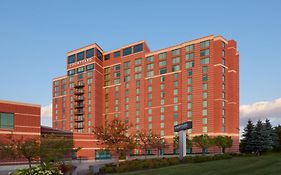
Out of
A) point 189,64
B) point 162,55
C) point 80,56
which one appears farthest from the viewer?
point 80,56

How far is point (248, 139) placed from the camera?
7400 centimetres

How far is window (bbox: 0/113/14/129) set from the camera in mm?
53828

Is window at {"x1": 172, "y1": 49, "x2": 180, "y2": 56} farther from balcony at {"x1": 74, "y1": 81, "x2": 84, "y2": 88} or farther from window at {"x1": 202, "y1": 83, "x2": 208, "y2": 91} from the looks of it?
balcony at {"x1": 74, "y1": 81, "x2": 84, "y2": 88}

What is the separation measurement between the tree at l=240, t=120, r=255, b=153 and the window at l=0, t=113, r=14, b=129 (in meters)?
48.3

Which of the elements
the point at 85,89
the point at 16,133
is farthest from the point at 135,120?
the point at 16,133

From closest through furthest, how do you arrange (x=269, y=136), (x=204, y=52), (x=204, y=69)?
(x=269, y=136), (x=204, y=69), (x=204, y=52)

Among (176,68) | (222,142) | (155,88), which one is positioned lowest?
(222,142)

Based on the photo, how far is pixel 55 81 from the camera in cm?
14350

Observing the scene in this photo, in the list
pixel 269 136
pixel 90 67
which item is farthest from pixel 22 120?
pixel 90 67

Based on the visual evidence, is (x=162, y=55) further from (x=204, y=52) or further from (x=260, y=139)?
(x=260, y=139)

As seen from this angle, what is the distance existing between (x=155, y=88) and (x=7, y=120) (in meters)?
63.6

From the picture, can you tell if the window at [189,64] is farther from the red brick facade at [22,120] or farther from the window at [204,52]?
the red brick facade at [22,120]

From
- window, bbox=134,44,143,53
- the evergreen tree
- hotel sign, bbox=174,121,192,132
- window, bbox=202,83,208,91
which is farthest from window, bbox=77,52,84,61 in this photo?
hotel sign, bbox=174,121,192,132

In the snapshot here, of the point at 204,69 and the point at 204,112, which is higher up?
the point at 204,69
